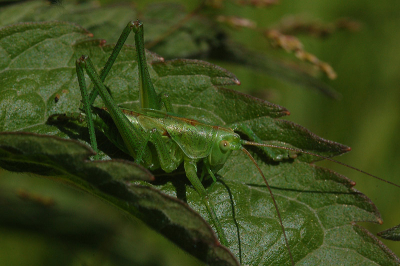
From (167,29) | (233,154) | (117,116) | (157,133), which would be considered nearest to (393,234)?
(233,154)

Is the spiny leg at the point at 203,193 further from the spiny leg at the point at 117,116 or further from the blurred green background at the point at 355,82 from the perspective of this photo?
the blurred green background at the point at 355,82

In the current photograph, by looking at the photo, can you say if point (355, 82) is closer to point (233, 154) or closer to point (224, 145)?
point (233, 154)

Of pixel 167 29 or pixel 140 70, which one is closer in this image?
pixel 140 70

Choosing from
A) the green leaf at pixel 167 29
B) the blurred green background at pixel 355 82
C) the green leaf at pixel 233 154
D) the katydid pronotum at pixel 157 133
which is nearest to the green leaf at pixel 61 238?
the katydid pronotum at pixel 157 133

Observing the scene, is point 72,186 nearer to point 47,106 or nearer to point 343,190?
point 47,106

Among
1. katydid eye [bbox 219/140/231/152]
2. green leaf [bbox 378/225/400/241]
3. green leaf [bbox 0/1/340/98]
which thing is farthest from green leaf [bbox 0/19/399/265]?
green leaf [bbox 0/1/340/98]

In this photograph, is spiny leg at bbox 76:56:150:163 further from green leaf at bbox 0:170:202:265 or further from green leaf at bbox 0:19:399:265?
green leaf at bbox 0:170:202:265
